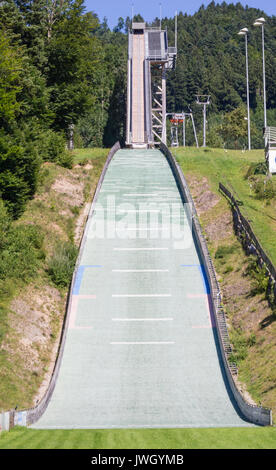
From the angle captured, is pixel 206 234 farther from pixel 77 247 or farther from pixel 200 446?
pixel 200 446

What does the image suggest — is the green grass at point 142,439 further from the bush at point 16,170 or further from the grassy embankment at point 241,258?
the bush at point 16,170

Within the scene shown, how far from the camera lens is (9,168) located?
166 ft

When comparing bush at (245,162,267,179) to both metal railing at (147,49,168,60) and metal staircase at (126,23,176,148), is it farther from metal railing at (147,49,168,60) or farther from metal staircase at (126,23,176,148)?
metal railing at (147,49,168,60)

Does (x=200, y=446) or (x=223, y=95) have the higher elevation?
(x=223, y=95)

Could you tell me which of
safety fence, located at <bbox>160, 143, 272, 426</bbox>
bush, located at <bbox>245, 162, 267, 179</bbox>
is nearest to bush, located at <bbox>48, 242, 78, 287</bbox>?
safety fence, located at <bbox>160, 143, 272, 426</bbox>

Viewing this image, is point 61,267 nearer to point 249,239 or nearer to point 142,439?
point 249,239

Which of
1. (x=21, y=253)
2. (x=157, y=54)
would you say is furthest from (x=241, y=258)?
(x=157, y=54)

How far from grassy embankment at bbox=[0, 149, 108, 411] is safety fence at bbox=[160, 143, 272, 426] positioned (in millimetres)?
7844

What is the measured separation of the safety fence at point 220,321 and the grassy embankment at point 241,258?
661mm

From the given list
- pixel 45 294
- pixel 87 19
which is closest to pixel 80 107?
pixel 87 19

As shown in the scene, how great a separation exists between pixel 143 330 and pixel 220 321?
13.1 feet

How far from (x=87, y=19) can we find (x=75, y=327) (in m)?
43.4

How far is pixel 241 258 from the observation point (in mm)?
43938

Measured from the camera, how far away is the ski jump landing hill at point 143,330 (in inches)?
1161
